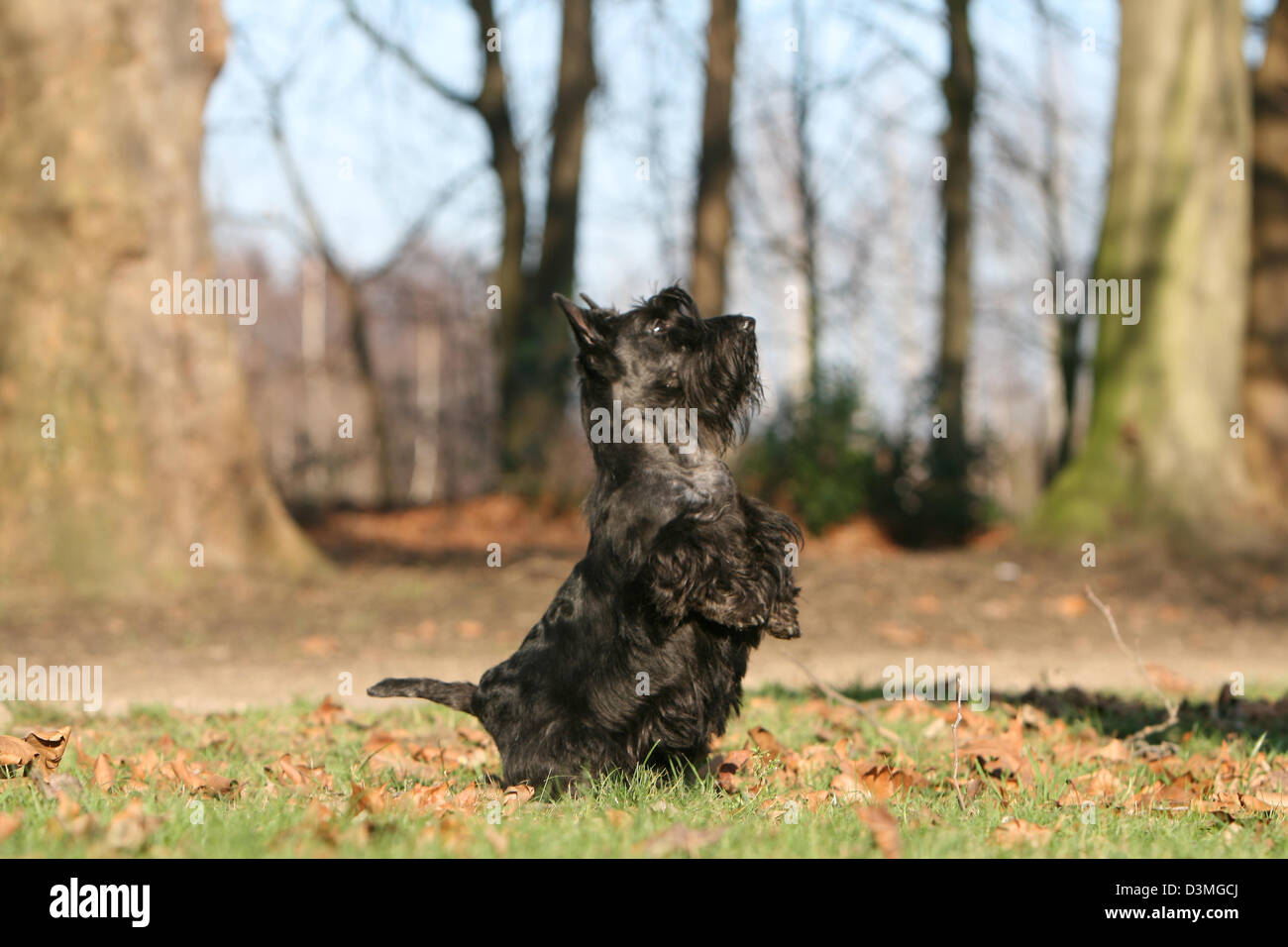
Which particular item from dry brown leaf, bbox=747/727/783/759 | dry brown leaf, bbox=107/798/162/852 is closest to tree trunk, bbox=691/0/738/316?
dry brown leaf, bbox=747/727/783/759

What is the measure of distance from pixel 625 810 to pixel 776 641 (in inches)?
259

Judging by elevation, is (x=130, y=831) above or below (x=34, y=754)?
above

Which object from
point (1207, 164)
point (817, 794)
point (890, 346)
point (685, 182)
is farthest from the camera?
point (890, 346)

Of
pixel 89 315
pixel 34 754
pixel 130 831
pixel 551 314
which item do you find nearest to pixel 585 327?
pixel 130 831

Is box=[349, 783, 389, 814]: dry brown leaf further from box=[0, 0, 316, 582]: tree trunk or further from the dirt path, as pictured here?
box=[0, 0, 316, 582]: tree trunk

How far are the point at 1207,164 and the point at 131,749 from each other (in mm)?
12847

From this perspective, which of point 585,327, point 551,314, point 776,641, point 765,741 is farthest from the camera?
point 551,314

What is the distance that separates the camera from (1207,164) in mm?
13555

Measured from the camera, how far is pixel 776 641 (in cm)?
1034

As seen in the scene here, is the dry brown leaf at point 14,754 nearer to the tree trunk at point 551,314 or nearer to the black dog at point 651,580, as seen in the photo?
the black dog at point 651,580

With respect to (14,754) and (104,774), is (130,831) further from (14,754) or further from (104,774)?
(14,754)
